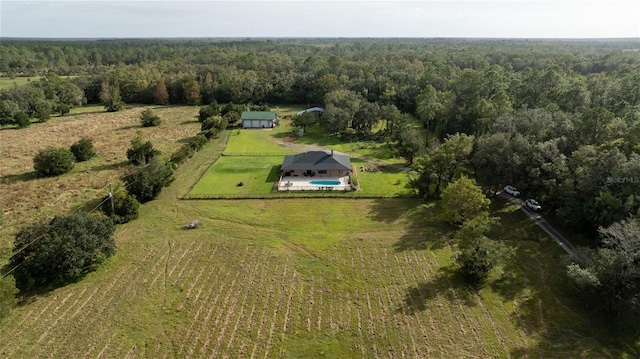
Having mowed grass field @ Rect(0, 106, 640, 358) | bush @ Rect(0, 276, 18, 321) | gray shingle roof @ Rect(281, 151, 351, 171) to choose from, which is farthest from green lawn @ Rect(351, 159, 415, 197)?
bush @ Rect(0, 276, 18, 321)

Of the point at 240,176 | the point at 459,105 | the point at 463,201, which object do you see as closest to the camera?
the point at 463,201

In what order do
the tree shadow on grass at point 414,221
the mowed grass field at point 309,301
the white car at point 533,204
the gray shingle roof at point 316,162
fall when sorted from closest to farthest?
the mowed grass field at point 309,301
the tree shadow on grass at point 414,221
the white car at point 533,204
the gray shingle roof at point 316,162

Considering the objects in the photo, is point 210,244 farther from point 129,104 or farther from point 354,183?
point 129,104

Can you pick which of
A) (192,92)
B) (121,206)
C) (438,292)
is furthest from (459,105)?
(192,92)

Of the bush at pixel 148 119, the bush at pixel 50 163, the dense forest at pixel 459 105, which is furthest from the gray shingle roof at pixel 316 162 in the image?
the bush at pixel 148 119

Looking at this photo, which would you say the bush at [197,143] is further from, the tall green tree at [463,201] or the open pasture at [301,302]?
the tall green tree at [463,201]

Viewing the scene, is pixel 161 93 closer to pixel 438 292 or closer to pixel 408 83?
pixel 408 83
